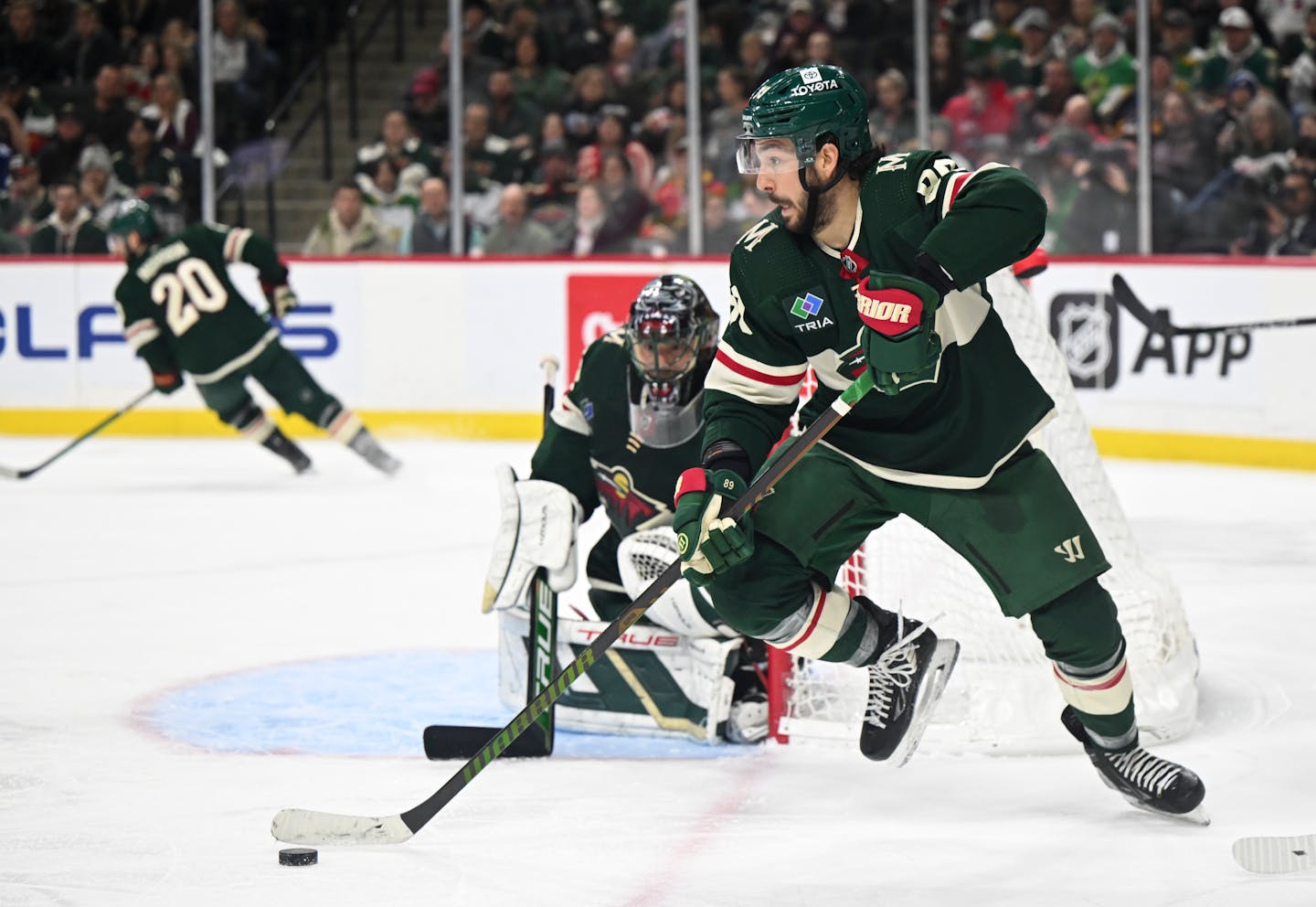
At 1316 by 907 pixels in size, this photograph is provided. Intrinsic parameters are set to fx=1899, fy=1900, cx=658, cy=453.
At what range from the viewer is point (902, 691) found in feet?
9.85

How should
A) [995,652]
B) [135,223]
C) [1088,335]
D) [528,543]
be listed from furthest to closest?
[1088,335] < [135,223] < [995,652] < [528,543]

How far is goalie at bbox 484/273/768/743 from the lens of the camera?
11.3 ft

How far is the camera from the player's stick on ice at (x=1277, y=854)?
2.62m

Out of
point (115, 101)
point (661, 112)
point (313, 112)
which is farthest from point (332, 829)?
point (115, 101)

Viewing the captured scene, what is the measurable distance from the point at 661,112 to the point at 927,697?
18.4ft

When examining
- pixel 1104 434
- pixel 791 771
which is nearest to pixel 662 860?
pixel 791 771

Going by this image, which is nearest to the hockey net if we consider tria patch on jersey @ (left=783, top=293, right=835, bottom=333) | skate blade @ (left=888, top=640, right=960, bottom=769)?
skate blade @ (left=888, top=640, right=960, bottom=769)

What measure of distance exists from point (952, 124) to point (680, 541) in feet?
18.0

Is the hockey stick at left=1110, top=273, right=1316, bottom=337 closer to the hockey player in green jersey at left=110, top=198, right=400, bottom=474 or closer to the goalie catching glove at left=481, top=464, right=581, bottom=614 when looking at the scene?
the goalie catching glove at left=481, top=464, right=581, bottom=614

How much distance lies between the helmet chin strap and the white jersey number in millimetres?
4915

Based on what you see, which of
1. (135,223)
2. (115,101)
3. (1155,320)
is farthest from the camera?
(115,101)

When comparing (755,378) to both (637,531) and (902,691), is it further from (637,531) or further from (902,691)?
(637,531)

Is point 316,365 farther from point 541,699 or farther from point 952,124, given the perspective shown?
point 541,699

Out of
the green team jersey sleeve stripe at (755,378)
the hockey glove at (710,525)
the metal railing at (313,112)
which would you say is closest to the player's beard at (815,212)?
the green team jersey sleeve stripe at (755,378)
